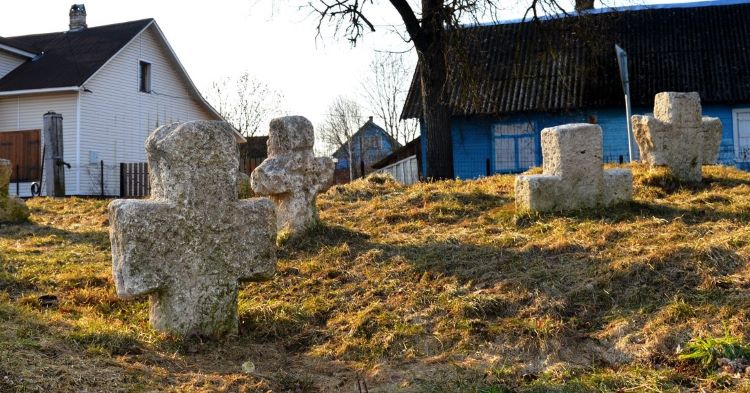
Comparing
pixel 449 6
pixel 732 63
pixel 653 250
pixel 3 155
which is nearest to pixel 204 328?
pixel 653 250

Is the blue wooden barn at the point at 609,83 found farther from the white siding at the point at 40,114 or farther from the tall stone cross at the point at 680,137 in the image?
the white siding at the point at 40,114

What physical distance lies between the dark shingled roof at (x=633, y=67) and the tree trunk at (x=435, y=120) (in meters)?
5.47

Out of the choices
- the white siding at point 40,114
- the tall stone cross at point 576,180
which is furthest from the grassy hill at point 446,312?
the white siding at point 40,114

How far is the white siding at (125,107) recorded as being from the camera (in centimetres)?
2322

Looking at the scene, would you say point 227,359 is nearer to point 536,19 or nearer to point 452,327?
point 452,327

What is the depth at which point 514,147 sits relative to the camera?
859 inches

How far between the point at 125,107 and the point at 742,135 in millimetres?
19446

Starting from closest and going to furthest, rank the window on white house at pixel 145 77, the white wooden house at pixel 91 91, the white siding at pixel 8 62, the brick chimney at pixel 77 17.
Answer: the white wooden house at pixel 91 91
the white siding at pixel 8 62
the window on white house at pixel 145 77
the brick chimney at pixel 77 17

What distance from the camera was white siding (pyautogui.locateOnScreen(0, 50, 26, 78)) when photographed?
79.7ft

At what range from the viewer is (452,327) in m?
5.62

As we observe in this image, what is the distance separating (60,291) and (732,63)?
63.1ft

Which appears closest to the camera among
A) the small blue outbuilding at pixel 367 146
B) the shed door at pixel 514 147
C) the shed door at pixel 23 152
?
the shed door at pixel 23 152

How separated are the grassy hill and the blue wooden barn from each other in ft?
39.3

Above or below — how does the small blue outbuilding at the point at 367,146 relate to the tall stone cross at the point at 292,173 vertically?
above
